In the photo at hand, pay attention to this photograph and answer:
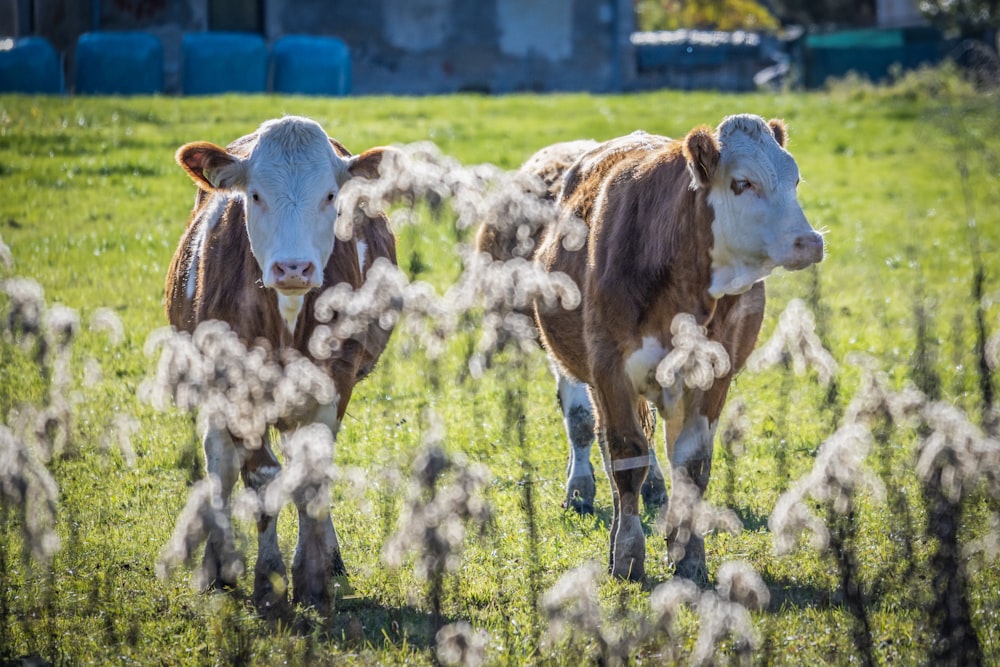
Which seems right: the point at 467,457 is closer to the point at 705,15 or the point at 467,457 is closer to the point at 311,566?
the point at 311,566

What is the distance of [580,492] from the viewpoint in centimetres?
744

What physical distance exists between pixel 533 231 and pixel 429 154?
8.58 ft

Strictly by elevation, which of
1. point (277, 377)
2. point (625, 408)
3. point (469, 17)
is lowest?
point (625, 408)

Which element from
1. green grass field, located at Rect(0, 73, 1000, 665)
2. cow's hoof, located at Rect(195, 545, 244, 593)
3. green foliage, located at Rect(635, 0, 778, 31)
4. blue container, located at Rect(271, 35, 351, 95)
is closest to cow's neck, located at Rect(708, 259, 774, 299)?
green grass field, located at Rect(0, 73, 1000, 665)

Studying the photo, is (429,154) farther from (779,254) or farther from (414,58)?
(414,58)

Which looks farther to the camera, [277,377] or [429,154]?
[277,377]

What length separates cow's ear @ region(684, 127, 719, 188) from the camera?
5652mm

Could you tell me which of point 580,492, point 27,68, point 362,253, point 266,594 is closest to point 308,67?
point 27,68

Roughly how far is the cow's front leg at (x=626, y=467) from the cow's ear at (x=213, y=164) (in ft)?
6.28

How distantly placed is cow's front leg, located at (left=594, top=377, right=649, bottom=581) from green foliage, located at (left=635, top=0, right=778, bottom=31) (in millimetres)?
50638

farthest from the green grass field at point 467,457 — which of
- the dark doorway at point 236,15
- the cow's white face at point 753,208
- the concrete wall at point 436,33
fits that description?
the dark doorway at point 236,15

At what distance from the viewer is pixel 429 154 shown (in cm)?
439

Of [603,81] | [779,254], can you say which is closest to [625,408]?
[779,254]

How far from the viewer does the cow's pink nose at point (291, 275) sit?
532 cm
